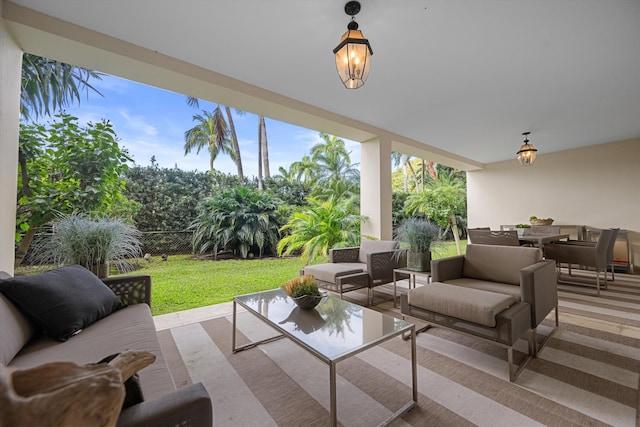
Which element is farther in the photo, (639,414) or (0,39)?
(0,39)

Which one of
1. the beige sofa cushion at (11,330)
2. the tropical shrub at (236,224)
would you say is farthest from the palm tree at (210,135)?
the beige sofa cushion at (11,330)

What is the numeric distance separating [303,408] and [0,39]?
3.31 metres

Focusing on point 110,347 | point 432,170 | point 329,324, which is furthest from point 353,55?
point 432,170

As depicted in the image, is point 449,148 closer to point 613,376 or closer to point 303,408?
point 613,376

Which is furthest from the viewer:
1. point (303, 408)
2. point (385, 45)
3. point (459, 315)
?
point (385, 45)

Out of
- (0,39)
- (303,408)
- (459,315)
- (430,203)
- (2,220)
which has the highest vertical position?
(0,39)

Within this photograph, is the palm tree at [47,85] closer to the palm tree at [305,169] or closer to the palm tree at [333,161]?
the palm tree at [305,169]

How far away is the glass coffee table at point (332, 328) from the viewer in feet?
4.35

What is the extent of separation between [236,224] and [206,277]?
243 cm

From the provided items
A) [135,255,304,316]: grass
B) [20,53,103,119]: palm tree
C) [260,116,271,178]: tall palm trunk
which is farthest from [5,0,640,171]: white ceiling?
[260,116,271,178]: tall palm trunk

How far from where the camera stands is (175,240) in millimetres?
6777

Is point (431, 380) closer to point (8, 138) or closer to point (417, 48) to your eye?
point (417, 48)

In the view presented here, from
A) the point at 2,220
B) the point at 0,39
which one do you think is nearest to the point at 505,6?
the point at 0,39

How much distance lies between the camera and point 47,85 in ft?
10.2
